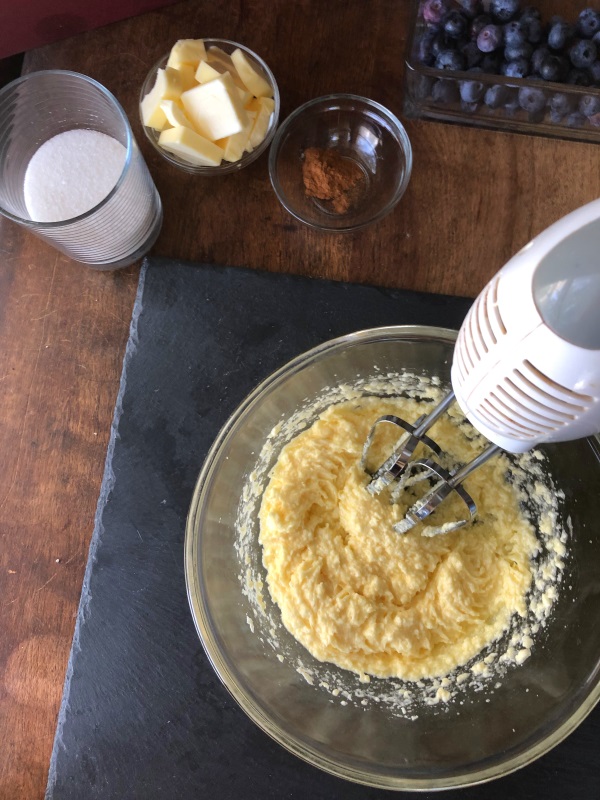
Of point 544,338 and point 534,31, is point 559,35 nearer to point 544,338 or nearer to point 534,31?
point 534,31

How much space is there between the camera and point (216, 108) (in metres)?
0.99

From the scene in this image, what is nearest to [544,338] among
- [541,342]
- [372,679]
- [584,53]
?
[541,342]

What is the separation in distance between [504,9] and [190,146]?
0.50m

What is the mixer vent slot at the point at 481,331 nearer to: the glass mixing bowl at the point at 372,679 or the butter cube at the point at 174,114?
the glass mixing bowl at the point at 372,679

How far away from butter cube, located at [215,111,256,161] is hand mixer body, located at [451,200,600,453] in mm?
572

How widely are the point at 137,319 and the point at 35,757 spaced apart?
2.17ft

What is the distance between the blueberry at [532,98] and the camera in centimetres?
98

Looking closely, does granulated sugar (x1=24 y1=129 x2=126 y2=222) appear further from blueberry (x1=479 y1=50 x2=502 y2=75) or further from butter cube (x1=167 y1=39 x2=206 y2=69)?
blueberry (x1=479 y1=50 x2=502 y2=75)

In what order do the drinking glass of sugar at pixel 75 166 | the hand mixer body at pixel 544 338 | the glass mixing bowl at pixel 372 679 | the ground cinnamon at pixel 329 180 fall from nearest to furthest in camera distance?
1. the hand mixer body at pixel 544 338
2. the glass mixing bowl at pixel 372 679
3. the drinking glass of sugar at pixel 75 166
4. the ground cinnamon at pixel 329 180

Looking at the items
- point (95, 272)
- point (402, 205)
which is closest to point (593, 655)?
point (402, 205)

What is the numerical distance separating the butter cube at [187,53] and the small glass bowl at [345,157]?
0.16 m

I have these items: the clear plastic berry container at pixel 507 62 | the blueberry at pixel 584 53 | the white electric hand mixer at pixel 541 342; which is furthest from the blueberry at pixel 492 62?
the white electric hand mixer at pixel 541 342

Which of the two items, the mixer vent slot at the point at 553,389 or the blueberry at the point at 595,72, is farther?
the blueberry at the point at 595,72

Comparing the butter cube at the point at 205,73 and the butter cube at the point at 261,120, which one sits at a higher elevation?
the butter cube at the point at 205,73
